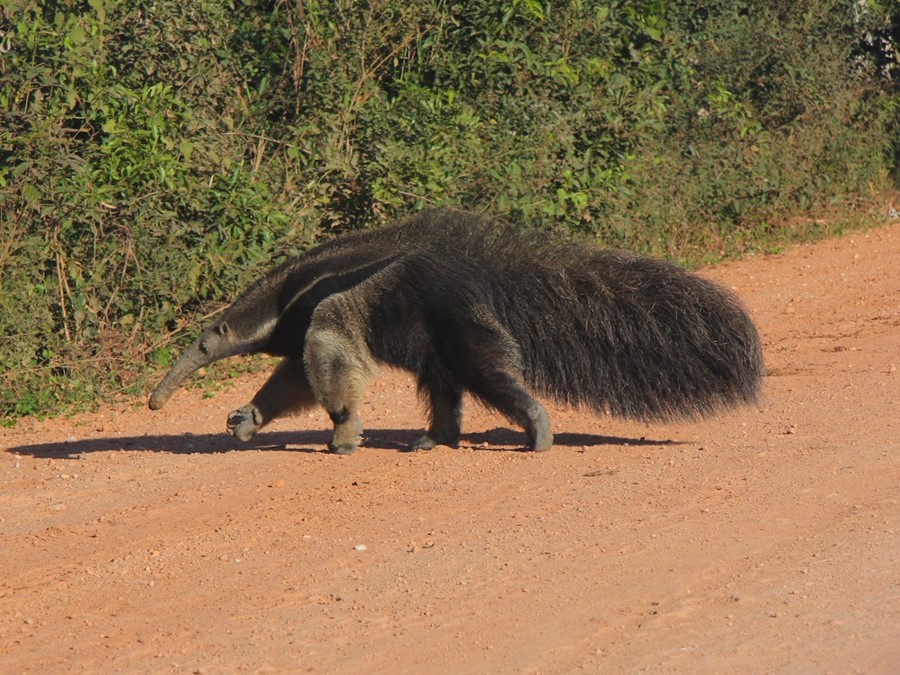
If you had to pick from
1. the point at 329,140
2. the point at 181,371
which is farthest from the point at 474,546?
the point at 329,140

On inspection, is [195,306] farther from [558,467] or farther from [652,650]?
[652,650]

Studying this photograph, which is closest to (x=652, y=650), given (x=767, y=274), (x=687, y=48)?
(x=767, y=274)

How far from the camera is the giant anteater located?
7152 millimetres

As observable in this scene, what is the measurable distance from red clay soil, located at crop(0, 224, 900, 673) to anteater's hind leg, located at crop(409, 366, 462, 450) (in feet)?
0.34

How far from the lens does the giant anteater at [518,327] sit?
23.5ft

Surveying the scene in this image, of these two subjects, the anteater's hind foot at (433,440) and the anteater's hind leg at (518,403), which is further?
the anteater's hind foot at (433,440)

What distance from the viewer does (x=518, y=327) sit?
24.0 feet

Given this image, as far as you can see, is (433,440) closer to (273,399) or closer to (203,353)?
(273,399)

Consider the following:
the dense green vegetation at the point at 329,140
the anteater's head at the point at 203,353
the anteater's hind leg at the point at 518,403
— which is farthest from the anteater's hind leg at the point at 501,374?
the dense green vegetation at the point at 329,140

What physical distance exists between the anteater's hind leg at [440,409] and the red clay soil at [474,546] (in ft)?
0.34

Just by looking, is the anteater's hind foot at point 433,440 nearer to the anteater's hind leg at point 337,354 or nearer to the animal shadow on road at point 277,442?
the animal shadow on road at point 277,442

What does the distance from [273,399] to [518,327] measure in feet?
5.06

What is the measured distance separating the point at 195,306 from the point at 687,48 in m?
6.90

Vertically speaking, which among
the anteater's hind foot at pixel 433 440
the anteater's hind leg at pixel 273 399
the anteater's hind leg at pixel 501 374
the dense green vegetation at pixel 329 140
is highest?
the dense green vegetation at pixel 329 140
